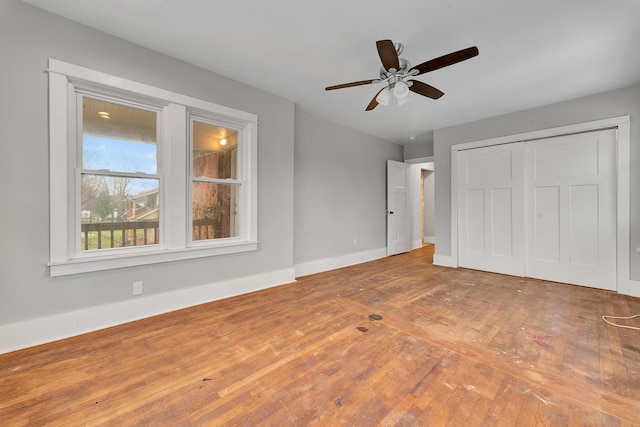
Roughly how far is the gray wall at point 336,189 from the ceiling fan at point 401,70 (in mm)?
1685

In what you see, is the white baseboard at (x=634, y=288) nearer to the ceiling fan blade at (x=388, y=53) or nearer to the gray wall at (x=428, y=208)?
the ceiling fan blade at (x=388, y=53)

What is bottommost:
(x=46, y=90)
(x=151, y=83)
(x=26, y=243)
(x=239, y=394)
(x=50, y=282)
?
(x=239, y=394)

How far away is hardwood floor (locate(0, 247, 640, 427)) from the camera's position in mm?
1351

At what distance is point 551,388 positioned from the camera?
1.53 metres

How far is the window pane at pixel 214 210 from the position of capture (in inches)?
116

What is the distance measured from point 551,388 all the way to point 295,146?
3689 millimetres

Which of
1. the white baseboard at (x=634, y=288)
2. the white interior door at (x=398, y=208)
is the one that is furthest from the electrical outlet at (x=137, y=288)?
the white baseboard at (x=634, y=288)

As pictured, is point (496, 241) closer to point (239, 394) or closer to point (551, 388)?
point (551, 388)

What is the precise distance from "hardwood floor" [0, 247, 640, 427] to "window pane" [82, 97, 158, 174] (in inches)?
58.8

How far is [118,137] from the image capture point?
8.05 ft

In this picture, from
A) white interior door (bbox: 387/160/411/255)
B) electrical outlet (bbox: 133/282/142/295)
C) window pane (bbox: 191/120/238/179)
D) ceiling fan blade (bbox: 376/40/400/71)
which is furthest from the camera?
white interior door (bbox: 387/160/411/255)

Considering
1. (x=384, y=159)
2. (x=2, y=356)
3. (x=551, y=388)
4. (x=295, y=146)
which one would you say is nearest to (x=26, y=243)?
(x=2, y=356)

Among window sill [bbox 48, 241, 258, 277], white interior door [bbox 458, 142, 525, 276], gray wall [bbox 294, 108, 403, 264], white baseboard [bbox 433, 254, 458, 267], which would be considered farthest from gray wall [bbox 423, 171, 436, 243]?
window sill [bbox 48, 241, 258, 277]

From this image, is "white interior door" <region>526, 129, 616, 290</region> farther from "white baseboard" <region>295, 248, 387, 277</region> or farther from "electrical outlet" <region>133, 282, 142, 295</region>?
"electrical outlet" <region>133, 282, 142, 295</region>
